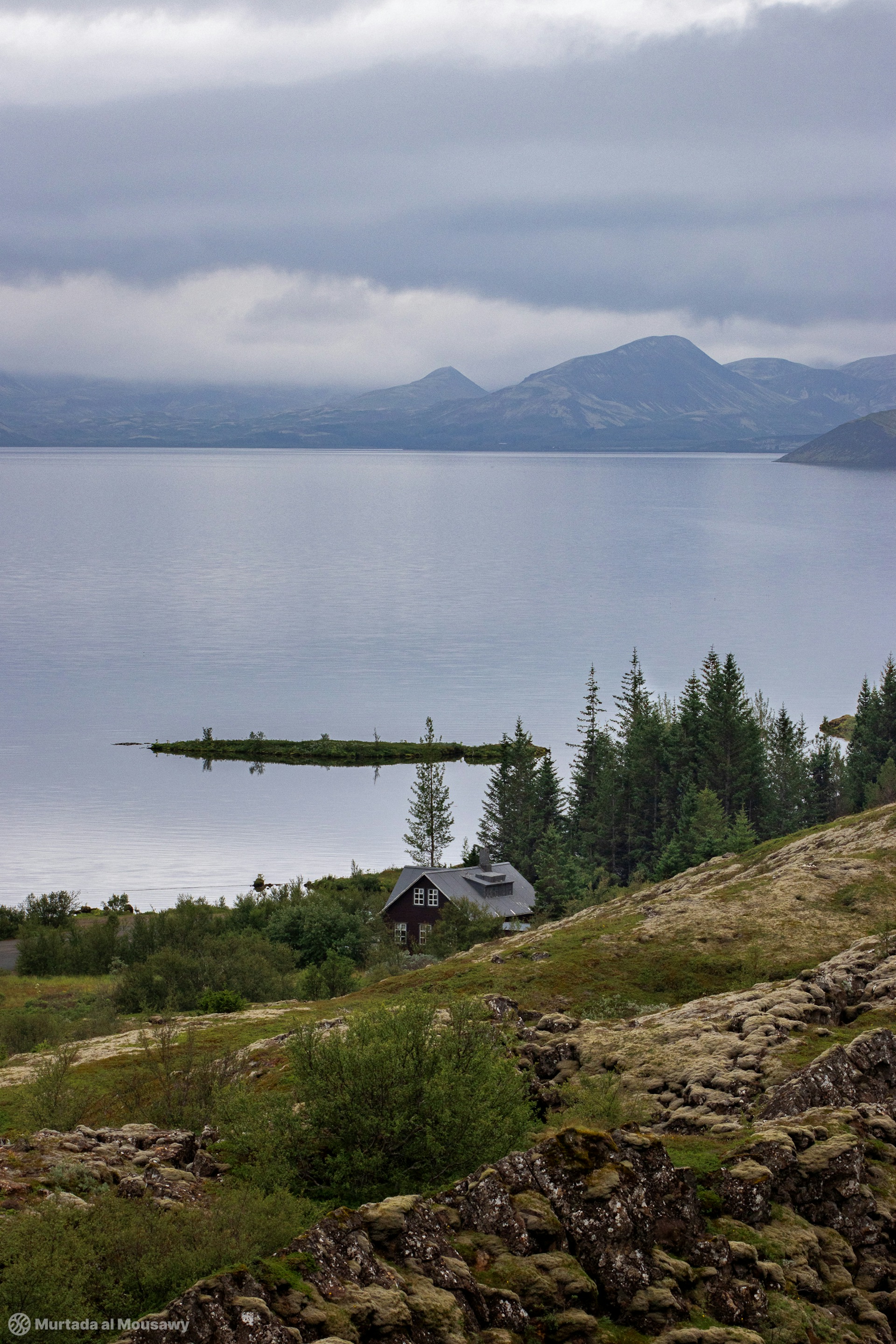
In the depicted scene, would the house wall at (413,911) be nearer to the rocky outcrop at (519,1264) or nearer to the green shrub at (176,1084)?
the green shrub at (176,1084)

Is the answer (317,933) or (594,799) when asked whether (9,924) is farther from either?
(594,799)

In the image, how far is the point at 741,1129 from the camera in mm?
17453

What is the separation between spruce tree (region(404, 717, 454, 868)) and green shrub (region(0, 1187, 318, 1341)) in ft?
253

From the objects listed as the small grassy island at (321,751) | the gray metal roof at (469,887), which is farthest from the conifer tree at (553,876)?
the small grassy island at (321,751)

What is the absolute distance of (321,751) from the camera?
11806 centimetres

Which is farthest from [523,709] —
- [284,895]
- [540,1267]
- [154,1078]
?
[540,1267]

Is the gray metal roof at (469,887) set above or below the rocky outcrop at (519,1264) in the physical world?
below

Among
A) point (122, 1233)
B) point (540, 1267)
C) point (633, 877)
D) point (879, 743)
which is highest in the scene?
point (122, 1233)

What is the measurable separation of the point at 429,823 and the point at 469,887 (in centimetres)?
1978

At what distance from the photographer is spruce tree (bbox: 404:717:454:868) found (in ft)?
301

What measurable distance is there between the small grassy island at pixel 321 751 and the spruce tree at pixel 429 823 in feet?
74.5

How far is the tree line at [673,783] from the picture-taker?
89.0 m

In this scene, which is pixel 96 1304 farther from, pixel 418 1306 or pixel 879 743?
pixel 879 743

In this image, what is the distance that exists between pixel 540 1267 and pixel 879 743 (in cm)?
8569
